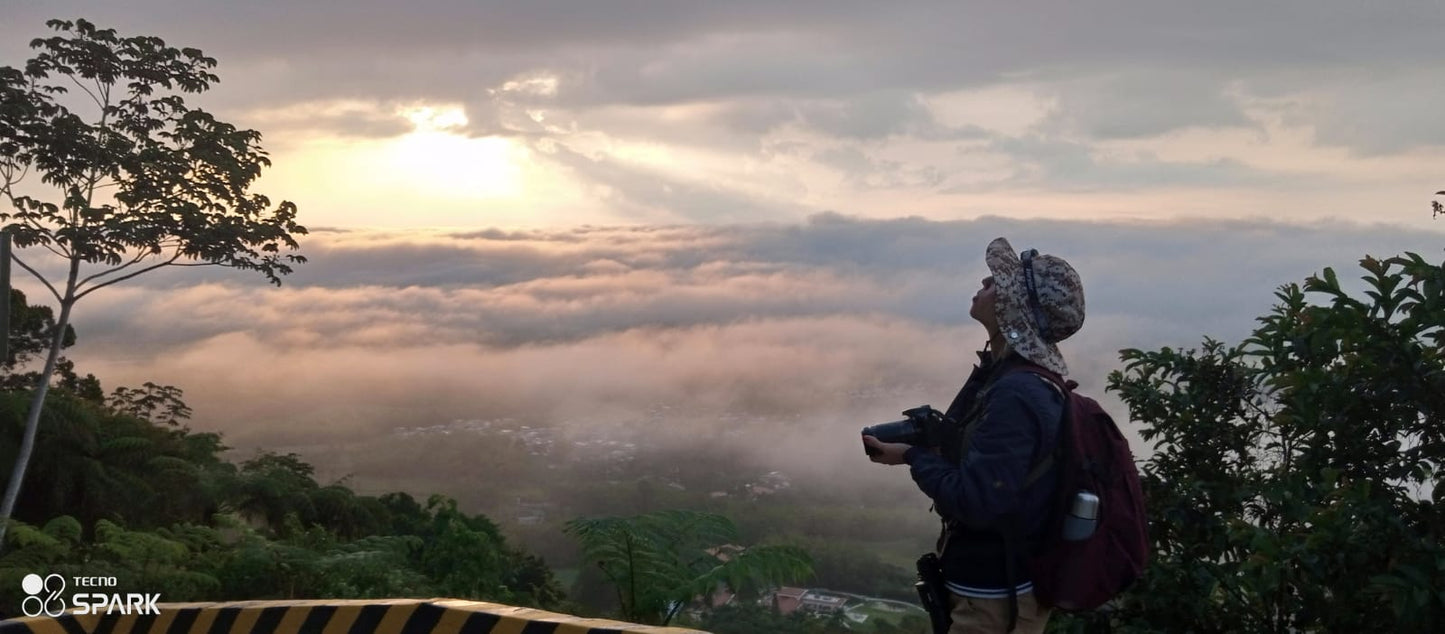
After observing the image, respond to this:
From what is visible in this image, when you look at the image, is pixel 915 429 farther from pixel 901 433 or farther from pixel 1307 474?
pixel 1307 474

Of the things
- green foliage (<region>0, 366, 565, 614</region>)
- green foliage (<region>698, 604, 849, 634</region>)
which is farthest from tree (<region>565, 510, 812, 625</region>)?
green foliage (<region>0, 366, 565, 614</region>)

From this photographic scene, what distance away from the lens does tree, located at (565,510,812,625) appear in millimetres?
7090

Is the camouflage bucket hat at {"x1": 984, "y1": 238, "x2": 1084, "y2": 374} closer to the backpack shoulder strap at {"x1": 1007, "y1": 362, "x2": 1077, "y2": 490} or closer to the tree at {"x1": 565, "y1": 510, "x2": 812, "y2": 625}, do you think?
the backpack shoulder strap at {"x1": 1007, "y1": 362, "x2": 1077, "y2": 490}

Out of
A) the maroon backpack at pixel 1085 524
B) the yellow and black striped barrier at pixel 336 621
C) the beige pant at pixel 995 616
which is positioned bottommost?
the yellow and black striped barrier at pixel 336 621

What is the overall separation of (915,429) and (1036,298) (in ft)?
1.81

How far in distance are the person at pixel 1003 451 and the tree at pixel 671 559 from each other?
3368mm

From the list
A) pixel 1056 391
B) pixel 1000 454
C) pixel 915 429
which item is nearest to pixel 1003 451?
pixel 1000 454

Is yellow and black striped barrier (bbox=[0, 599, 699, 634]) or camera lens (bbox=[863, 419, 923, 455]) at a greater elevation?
camera lens (bbox=[863, 419, 923, 455])

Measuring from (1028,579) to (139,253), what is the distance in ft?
52.9

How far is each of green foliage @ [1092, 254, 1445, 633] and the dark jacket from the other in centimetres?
147

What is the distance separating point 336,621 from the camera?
16.2ft

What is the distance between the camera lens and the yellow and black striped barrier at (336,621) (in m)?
4.44

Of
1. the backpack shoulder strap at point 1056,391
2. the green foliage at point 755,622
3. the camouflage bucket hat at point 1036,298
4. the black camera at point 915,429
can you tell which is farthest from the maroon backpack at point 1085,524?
the green foliage at point 755,622

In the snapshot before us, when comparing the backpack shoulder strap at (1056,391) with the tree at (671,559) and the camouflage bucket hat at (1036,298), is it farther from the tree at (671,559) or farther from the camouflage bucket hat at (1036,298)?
the tree at (671,559)
